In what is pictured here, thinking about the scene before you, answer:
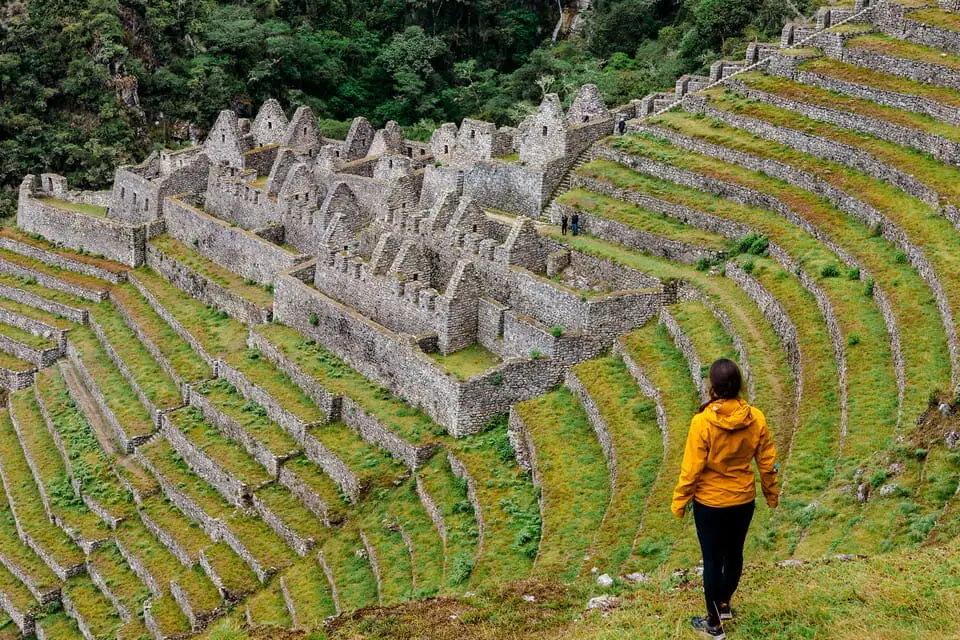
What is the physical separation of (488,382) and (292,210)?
13.0m

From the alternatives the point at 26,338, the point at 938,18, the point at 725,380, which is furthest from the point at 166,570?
the point at 938,18

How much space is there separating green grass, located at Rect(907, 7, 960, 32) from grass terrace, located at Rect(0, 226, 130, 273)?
27.6 meters

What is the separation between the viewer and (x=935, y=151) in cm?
3462

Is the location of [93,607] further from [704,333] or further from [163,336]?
[704,333]

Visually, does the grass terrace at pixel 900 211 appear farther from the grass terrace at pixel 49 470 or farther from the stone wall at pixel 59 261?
the grass terrace at pixel 49 470

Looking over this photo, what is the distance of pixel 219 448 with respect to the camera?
36.0 metres

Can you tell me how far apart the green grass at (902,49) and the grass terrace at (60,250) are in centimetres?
2568

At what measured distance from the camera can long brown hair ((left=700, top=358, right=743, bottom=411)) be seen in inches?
587

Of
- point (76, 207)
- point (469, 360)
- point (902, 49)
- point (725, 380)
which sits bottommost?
point (469, 360)

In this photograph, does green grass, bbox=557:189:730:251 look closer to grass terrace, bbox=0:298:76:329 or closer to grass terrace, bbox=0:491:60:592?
grass terrace, bbox=0:491:60:592

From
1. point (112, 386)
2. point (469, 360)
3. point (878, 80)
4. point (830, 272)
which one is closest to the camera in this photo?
point (830, 272)

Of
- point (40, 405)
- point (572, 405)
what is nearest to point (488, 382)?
point (572, 405)

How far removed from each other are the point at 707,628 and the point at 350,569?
1517 cm

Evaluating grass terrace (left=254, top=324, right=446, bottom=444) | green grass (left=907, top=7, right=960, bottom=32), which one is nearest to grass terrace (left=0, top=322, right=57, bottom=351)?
grass terrace (left=254, top=324, right=446, bottom=444)
